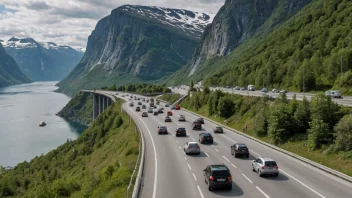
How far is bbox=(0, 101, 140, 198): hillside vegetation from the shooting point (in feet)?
89.4

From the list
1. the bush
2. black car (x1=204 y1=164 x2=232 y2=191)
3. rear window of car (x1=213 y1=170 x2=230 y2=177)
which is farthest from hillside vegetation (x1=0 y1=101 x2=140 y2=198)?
the bush

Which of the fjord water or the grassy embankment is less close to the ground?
the grassy embankment

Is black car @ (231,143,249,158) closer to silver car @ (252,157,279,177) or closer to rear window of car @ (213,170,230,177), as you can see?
silver car @ (252,157,279,177)

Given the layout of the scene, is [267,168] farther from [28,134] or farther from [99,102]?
[99,102]

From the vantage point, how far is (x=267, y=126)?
4500cm

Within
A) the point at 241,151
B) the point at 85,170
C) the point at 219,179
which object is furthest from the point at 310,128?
the point at 85,170

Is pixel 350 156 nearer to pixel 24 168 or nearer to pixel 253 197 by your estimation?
pixel 253 197

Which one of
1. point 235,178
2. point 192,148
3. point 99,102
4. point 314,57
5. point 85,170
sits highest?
point 314,57

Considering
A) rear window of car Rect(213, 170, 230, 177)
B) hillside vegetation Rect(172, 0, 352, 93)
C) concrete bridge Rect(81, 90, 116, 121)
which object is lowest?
concrete bridge Rect(81, 90, 116, 121)

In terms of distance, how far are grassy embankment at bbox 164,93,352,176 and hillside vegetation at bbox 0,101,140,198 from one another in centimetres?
1581

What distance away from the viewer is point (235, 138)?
153 feet

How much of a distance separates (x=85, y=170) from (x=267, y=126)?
25.5 m

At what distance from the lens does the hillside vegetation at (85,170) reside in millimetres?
27250

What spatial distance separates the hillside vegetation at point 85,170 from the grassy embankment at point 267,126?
51.9ft
